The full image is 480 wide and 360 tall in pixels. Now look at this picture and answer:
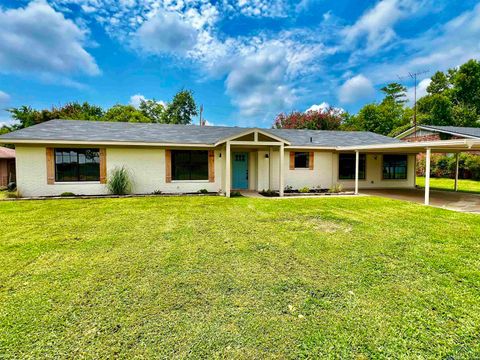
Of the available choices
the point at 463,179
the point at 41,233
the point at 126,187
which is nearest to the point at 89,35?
the point at 126,187

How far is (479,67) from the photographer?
32312mm

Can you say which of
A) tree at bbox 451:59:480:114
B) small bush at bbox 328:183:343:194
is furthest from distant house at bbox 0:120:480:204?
tree at bbox 451:59:480:114

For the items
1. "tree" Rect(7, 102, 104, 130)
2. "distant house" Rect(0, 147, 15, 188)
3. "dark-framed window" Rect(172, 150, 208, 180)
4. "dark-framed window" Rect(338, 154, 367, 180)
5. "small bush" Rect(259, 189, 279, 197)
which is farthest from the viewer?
"tree" Rect(7, 102, 104, 130)

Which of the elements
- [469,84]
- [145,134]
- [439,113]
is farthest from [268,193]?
[469,84]

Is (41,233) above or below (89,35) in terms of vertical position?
below

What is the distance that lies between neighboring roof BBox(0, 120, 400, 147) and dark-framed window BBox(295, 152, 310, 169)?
616 millimetres

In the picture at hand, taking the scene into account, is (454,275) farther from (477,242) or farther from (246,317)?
(246,317)

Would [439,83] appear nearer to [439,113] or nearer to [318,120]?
[439,113]

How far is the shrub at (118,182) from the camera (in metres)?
11.4

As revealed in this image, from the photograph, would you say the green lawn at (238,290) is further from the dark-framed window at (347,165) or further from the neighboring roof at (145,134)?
the dark-framed window at (347,165)

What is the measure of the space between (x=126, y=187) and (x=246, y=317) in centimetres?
1036

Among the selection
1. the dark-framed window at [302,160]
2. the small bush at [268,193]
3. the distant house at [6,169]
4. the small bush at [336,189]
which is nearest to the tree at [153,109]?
the distant house at [6,169]

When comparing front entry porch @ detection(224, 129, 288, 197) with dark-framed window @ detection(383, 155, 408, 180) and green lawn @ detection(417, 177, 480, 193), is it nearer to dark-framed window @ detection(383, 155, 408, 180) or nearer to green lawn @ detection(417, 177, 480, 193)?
dark-framed window @ detection(383, 155, 408, 180)

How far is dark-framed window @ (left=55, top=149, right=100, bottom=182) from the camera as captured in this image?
11141mm
